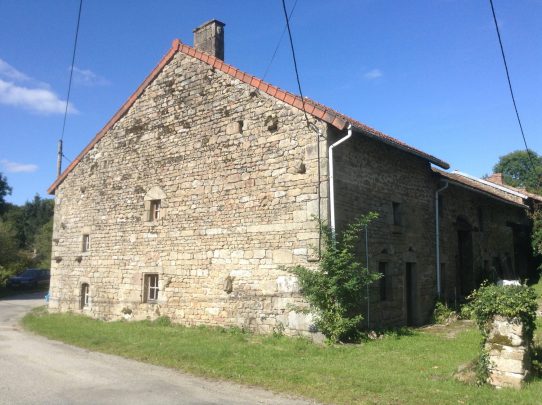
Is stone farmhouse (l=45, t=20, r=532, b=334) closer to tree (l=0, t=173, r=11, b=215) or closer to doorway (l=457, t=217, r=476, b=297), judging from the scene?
doorway (l=457, t=217, r=476, b=297)

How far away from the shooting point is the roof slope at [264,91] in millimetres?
10672

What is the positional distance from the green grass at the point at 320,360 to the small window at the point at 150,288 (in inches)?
62.8

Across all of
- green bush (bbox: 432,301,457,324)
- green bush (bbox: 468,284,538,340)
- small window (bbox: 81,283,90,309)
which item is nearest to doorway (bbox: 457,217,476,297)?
green bush (bbox: 432,301,457,324)

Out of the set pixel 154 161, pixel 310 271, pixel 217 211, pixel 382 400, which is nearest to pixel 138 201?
pixel 154 161

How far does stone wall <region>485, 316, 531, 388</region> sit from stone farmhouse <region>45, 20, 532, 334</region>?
4391mm

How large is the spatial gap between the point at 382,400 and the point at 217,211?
24.8ft

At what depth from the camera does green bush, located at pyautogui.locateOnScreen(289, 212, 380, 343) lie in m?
9.83

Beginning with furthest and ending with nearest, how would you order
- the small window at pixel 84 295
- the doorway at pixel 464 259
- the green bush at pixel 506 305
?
the doorway at pixel 464 259
the small window at pixel 84 295
the green bush at pixel 506 305

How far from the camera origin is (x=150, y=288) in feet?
47.2

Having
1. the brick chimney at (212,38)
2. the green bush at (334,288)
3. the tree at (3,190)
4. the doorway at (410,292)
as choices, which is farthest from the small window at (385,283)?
the tree at (3,190)

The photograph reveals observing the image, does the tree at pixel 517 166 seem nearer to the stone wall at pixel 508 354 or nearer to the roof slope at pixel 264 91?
the roof slope at pixel 264 91

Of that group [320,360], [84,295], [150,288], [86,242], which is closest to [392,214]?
[320,360]

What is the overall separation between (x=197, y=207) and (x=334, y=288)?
5.12 metres

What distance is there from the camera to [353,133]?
11.4m
